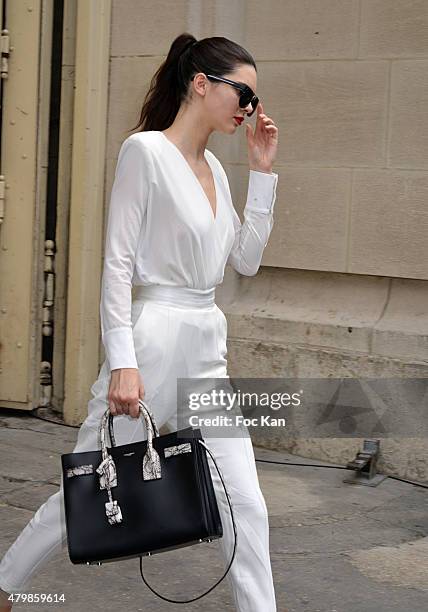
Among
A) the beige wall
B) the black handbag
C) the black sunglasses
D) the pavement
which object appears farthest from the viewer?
the beige wall

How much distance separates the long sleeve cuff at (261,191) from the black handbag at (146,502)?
2.93 feet

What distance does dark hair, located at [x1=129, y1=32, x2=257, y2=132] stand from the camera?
3.37 meters

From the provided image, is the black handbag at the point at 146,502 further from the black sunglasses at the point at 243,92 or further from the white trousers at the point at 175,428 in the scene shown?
the black sunglasses at the point at 243,92

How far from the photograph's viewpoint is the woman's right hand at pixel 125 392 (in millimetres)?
3104

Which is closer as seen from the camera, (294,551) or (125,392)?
(125,392)

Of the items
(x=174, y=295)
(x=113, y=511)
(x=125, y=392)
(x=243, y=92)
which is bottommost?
(x=113, y=511)

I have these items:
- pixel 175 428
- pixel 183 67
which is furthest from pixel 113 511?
pixel 183 67

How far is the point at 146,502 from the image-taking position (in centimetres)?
299

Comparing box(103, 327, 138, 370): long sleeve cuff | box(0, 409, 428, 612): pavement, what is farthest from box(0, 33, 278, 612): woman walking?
box(0, 409, 428, 612): pavement

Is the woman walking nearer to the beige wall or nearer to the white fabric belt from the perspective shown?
the white fabric belt

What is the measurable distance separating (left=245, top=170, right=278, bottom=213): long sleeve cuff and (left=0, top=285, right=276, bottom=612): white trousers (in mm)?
391

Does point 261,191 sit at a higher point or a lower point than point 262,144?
lower

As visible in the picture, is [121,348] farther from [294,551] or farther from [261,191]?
[294,551]

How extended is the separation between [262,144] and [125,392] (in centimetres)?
95
